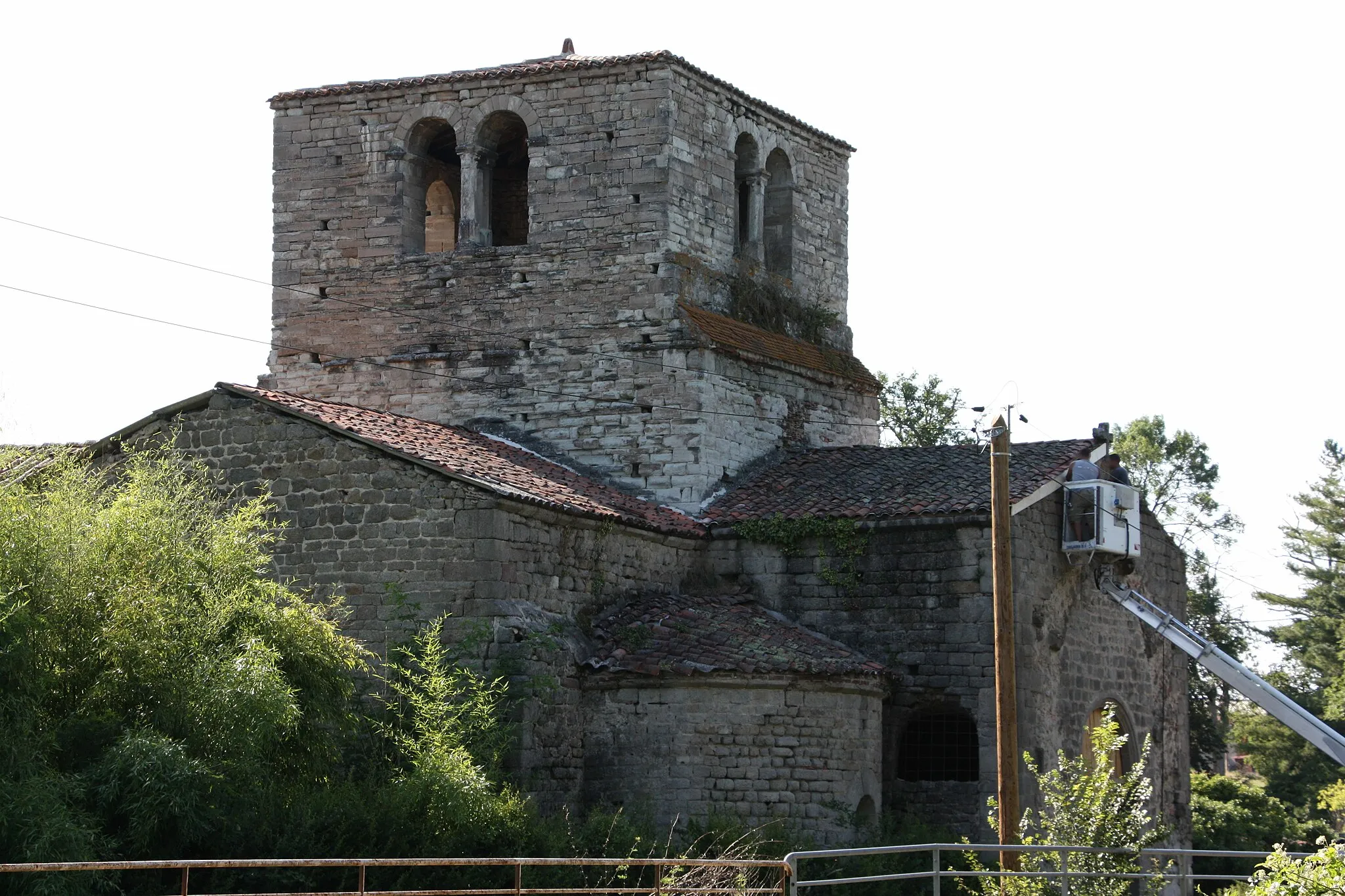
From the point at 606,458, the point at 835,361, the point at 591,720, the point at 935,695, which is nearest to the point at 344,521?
the point at 591,720

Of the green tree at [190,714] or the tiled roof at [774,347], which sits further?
the tiled roof at [774,347]

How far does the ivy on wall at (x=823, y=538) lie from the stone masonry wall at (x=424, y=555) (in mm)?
2749

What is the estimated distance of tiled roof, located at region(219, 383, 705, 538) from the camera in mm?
19578

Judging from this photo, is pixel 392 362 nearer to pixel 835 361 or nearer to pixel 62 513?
pixel 835 361

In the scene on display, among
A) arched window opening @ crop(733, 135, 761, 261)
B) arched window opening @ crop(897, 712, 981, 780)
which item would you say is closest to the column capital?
arched window opening @ crop(733, 135, 761, 261)

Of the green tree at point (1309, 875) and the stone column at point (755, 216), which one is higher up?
the stone column at point (755, 216)

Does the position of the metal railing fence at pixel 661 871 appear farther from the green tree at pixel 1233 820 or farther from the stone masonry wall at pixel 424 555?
the green tree at pixel 1233 820

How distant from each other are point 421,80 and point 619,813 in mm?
10964

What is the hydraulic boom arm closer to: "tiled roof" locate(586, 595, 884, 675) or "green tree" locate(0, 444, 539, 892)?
"tiled roof" locate(586, 595, 884, 675)

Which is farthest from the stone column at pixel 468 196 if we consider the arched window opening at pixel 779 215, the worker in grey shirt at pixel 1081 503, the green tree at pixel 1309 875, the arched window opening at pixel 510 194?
the green tree at pixel 1309 875

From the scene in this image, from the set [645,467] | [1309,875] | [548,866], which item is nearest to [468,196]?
[645,467]

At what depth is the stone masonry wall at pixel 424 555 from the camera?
19.0 meters

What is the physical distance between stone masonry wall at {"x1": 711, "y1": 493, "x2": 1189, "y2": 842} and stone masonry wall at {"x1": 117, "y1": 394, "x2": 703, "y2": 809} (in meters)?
3.06

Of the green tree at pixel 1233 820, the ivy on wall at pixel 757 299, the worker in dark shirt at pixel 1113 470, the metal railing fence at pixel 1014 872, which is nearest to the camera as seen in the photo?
the metal railing fence at pixel 1014 872
